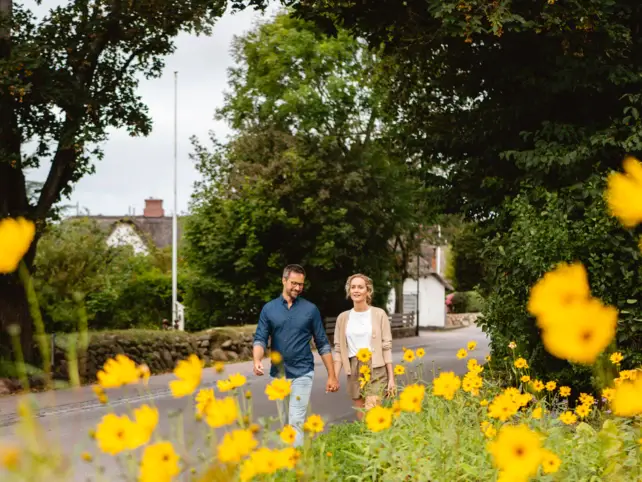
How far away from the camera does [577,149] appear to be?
12.4 metres

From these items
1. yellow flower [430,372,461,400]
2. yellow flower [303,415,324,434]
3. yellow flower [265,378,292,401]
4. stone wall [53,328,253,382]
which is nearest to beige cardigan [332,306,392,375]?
yellow flower [430,372,461,400]

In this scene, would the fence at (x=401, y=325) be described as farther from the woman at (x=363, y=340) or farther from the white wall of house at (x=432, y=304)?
the woman at (x=363, y=340)

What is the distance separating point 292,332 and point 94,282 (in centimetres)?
1708

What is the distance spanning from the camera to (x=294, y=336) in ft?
25.0

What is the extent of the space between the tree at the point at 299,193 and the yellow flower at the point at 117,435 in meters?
24.7

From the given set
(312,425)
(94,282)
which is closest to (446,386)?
(312,425)

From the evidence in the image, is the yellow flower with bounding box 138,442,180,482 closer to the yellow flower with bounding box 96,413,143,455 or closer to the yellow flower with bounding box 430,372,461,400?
the yellow flower with bounding box 96,413,143,455

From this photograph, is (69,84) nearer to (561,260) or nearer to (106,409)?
(106,409)

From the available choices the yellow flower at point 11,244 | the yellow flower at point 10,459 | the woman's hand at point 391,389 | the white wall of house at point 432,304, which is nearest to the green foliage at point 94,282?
the woman's hand at point 391,389

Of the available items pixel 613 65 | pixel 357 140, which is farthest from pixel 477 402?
pixel 357 140

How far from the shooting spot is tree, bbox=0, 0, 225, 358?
15.1m

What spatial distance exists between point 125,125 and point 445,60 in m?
6.31

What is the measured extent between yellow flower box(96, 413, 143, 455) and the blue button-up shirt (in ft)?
16.7

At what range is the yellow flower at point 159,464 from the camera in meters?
2.20
